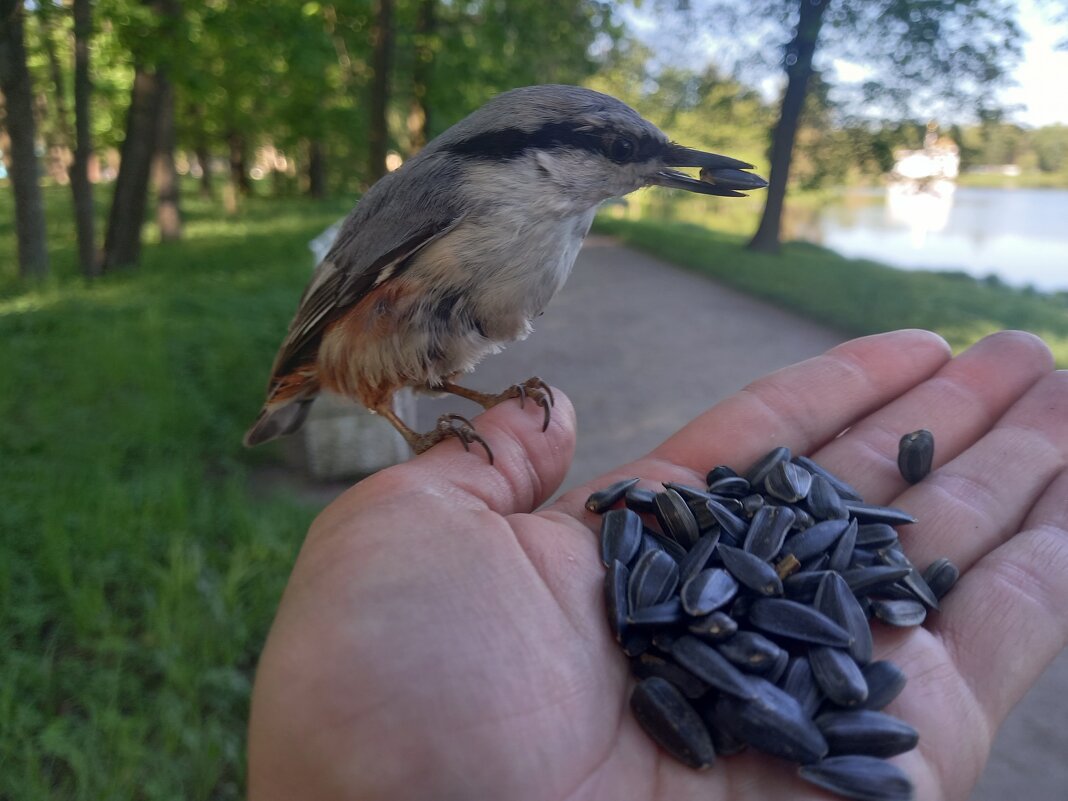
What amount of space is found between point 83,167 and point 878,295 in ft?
30.4

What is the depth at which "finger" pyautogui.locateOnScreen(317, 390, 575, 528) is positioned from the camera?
1.71 m

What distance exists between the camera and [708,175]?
6.25 ft

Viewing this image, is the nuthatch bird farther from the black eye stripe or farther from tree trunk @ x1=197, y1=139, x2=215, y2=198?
tree trunk @ x1=197, y1=139, x2=215, y2=198

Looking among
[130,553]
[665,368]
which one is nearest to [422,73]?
[665,368]

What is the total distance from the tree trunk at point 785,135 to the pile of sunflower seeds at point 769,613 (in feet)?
35.4

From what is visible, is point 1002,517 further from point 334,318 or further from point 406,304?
point 334,318

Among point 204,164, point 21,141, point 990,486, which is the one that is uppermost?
point 204,164

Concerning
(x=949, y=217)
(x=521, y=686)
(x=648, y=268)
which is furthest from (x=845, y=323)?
(x=521, y=686)

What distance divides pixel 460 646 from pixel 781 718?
652 millimetres

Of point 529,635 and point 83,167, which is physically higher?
point 83,167

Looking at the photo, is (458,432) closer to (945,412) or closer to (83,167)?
(945,412)

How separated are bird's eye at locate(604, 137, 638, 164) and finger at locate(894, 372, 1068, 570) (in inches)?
53.3

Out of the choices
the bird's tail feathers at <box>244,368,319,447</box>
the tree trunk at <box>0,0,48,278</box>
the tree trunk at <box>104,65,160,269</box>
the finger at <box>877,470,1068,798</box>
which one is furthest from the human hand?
the tree trunk at <box>104,65,160,269</box>

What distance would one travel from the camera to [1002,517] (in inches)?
84.1
